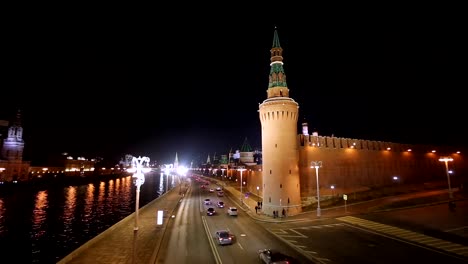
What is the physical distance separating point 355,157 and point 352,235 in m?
31.5

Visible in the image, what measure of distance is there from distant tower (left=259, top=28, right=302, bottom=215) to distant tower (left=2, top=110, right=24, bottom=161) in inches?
4934

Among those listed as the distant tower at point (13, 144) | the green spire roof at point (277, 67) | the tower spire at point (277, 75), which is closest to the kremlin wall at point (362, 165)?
the tower spire at point (277, 75)

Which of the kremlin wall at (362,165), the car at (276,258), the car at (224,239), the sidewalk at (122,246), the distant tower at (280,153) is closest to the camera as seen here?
the car at (276,258)

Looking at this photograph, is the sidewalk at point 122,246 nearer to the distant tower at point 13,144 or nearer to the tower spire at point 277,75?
the tower spire at point 277,75

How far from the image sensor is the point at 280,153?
145ft

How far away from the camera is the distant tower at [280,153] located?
4325cm

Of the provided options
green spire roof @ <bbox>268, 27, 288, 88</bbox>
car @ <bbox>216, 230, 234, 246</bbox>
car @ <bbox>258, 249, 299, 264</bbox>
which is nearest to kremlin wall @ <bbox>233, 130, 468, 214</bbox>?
green spire roof @ <bbox>268, 27, 288, 88</bbox>

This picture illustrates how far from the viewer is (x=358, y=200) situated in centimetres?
5022

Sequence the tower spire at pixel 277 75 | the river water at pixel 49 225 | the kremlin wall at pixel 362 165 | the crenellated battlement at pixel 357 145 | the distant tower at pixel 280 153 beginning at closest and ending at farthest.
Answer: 1. the river water at pixel 49 225
2. the distant tower at pixel 280 153
3. the tower spire at pixel 277 75
4. the kremlin wall at pixel 362 165
5. the crenellated battlement at pixel 357 145

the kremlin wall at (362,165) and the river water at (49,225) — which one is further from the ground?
the kremlin wall at (362,165)

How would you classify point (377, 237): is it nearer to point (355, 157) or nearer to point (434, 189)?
point (355, 157)

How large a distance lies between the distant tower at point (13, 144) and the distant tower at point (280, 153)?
411 ft

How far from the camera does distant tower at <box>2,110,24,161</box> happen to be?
391 ft

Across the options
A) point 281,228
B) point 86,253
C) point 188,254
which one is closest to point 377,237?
point 281,228
